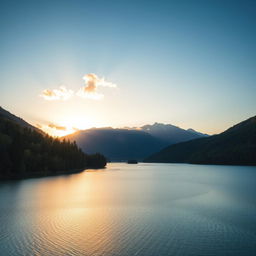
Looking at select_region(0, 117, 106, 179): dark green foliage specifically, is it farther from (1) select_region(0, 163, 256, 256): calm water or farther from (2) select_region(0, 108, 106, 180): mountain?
(1) select_region(0, 163, 256, 256): calm water

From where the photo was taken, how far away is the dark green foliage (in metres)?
110

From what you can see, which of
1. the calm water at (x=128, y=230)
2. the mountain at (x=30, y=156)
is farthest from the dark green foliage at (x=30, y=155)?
the calm water at (x=128, y=230)

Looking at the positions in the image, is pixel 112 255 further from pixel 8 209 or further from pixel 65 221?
pixel 8 209

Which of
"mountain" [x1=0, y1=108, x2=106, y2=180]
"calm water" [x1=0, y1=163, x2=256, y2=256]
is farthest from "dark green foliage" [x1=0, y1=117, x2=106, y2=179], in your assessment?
"calm water" [x1=0, y1=163, x2=256, y2=256]

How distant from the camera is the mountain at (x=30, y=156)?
11031cm

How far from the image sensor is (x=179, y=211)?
40.8 m

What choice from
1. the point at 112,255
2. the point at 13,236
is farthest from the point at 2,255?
the point at 112,255

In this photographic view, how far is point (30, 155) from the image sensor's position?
412 ft

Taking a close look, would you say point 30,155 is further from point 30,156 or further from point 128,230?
point 128,230

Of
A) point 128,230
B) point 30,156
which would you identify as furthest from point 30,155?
point 128,230

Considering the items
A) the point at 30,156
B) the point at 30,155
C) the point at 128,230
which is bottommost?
the point at 128,230

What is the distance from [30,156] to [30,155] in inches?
30.9

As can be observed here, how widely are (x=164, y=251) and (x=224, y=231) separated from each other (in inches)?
401

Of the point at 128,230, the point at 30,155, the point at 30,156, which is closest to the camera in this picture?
the point at 128,230
